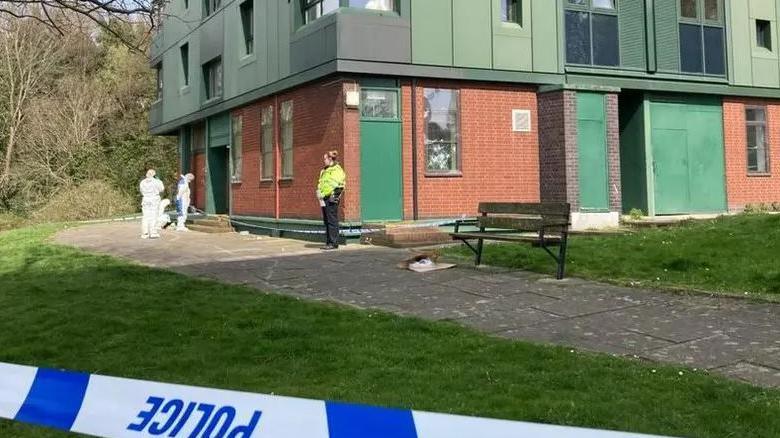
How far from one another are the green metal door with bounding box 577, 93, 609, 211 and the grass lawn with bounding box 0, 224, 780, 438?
9541 millimetres

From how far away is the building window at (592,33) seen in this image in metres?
16.4

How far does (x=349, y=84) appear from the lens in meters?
14.4

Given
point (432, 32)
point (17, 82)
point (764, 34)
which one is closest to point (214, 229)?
point (432, 32)

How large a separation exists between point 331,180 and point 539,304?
6.28 m

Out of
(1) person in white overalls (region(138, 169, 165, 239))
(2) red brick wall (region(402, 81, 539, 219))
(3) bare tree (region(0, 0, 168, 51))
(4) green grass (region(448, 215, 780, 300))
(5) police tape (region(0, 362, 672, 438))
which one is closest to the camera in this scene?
(5) police tape (region(0, 362, 672, 438))

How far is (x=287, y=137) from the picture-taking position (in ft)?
56.1

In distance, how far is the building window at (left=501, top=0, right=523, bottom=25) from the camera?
15965 millimetres

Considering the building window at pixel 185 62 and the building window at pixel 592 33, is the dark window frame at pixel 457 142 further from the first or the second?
the building window at pixel 185 62

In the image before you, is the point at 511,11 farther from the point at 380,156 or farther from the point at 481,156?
the point at 380,156

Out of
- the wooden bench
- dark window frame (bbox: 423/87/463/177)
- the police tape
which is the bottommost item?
the police tape

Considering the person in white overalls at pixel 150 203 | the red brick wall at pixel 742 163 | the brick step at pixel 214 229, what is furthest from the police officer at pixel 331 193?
the red brick wall at pixel 742 163

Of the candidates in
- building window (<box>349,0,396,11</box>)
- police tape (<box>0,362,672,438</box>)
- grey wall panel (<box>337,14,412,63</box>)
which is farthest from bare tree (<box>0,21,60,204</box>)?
police tape (<box>0,362,672,438</box>)

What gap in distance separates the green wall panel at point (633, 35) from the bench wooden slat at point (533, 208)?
8198 millimetres

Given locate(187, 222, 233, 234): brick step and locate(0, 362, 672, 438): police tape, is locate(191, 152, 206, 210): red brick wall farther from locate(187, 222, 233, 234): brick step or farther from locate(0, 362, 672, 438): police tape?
locate(0, 362, 672, 438): police tape
